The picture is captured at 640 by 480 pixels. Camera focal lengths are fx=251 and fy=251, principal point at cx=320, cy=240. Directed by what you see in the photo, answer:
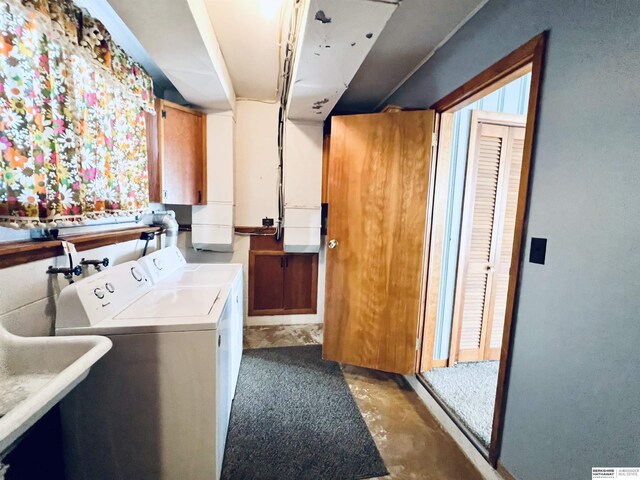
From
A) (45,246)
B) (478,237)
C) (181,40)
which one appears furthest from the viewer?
(478,237)

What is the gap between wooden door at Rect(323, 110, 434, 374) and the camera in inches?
71.4

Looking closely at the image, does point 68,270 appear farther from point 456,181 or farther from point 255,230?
point 456,181

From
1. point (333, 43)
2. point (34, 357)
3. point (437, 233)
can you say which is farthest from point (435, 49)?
point (34, 357)

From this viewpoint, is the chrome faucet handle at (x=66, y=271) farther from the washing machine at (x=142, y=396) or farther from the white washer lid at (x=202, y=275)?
the white washer lid at (x=202, y=275)

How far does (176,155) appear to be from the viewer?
224 cm

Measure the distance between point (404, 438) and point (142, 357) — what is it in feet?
4.92

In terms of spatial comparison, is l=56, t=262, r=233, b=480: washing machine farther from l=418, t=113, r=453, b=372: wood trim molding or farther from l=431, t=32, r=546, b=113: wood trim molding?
l=431, t=32, r=546, b=113: wood trim molding

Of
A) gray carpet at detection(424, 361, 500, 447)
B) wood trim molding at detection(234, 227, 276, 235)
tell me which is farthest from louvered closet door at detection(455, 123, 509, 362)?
wood trim molding at detection(234, 227, 276, 235)

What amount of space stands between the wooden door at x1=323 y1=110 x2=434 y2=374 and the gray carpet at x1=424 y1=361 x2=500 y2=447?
0.87ft

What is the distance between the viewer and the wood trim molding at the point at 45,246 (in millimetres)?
891

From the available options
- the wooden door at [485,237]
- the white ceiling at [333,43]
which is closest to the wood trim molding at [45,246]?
the white ceiling at [333,43]

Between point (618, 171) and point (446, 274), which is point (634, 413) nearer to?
point (618, 171)

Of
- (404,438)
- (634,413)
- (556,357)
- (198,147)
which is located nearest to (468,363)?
(404,438)

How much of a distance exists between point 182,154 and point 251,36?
3.75 feet
